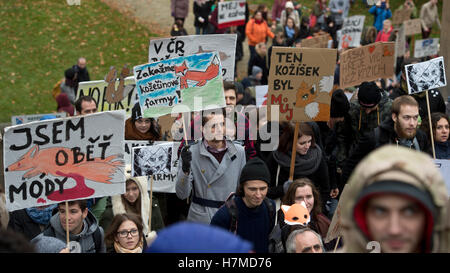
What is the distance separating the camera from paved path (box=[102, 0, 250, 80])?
20.4 m

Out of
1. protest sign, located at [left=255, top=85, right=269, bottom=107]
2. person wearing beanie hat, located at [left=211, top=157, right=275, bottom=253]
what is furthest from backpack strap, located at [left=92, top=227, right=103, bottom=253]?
protest sign, located at [left=255, top=85, right=269, bottom=107]

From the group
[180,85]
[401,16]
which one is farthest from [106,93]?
[401,16]

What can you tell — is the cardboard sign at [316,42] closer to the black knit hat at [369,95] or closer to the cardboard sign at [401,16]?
the cardboard sign at [401,16]

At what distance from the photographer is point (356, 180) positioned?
2223 millimetres

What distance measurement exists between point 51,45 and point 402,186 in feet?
56.7

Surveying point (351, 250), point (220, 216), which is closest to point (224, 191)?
point (220, 216)

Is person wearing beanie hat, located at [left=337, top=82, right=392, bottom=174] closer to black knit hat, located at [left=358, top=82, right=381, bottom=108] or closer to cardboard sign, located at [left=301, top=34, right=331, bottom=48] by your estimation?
black knit hat, located at [left=358, top=82, right=381, bottom=108]

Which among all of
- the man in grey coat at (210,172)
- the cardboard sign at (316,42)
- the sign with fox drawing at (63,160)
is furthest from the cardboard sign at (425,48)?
the sign with fox drawing at (63,160)

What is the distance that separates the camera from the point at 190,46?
27.8 ft

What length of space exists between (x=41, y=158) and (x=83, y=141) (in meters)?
0.36

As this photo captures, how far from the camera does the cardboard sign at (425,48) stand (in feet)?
46.8

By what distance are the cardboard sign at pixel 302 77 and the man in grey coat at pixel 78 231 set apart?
8.25 ft

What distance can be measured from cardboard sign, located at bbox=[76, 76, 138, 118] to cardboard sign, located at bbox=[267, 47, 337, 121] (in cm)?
253

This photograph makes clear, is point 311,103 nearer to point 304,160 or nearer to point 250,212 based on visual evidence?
point 304,160
